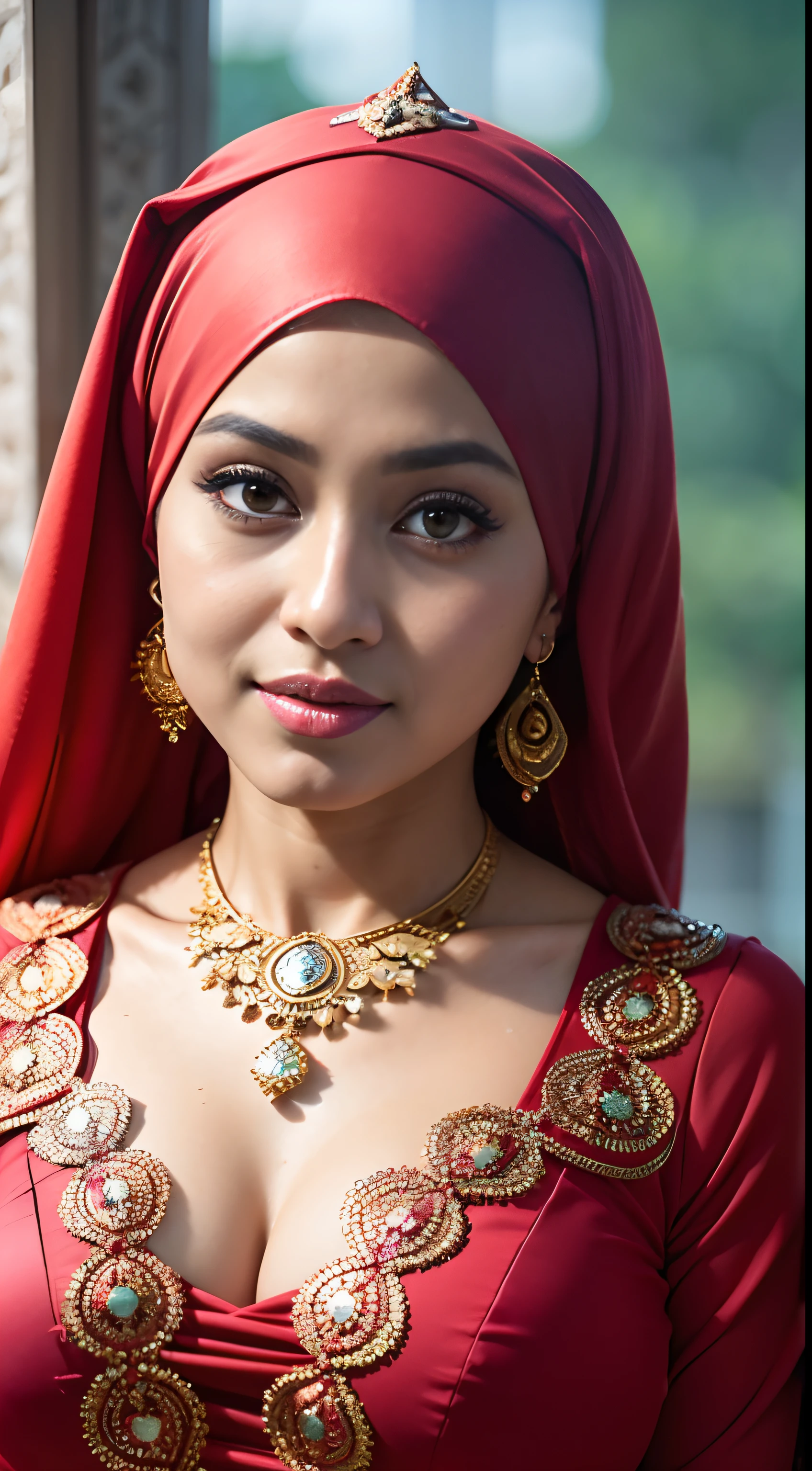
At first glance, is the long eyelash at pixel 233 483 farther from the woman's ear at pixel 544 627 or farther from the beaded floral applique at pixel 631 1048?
the beaded floral applique at pixel 631 1048

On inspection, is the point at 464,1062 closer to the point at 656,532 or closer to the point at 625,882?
the point at 625,882

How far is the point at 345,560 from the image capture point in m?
0.96

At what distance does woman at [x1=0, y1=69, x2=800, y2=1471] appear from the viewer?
37.9 inches

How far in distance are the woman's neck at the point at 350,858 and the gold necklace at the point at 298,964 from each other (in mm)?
15

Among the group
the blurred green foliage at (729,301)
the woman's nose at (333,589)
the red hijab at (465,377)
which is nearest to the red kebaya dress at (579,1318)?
the red hijab at (465,377)

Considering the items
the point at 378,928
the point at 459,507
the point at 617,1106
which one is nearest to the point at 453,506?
the point at 459,507

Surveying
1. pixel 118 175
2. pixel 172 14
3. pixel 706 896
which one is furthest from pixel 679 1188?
pixel 706 896

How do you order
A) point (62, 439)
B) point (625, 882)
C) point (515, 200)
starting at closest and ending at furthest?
point (515, 200), point (62, 439), point (625, 882)

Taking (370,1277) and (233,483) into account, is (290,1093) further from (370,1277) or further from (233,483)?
(233,483)

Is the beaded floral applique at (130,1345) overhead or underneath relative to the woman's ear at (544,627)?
underneath

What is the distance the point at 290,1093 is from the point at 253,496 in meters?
0.49

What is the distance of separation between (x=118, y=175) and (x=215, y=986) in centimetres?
94

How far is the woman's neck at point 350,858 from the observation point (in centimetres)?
116

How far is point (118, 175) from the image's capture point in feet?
4.82
